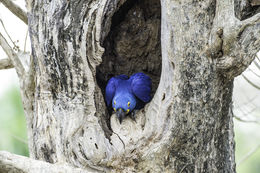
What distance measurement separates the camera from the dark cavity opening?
5.32 m

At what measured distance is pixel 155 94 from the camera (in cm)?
403

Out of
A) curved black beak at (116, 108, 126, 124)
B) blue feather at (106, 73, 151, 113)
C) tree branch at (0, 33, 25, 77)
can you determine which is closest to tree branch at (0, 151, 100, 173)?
curved black beak at (116, 108, 126, 124)

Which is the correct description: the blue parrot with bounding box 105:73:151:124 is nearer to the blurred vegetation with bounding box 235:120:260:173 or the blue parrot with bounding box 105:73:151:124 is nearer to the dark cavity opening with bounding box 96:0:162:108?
the dark cavity opening with bounding box 96:0:162:108

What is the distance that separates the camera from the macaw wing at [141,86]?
541 centimetres

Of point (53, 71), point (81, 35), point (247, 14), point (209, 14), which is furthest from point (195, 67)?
point (53, 71)

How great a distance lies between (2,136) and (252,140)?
7.12m

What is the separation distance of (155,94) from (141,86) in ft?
4.53

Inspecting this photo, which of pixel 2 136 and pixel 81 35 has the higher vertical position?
pixel 81 35

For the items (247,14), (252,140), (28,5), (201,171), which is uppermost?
(28,5)

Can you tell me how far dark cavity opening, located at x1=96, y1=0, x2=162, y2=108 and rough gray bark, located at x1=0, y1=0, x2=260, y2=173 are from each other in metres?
0.95

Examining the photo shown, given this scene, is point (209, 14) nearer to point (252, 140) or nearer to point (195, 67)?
point (195, 67)

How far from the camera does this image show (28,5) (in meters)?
4.28

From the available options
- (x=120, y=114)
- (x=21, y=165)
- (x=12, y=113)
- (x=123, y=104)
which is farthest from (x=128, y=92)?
(x=12, y=113)

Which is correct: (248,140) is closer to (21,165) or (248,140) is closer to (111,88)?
(111,88)
